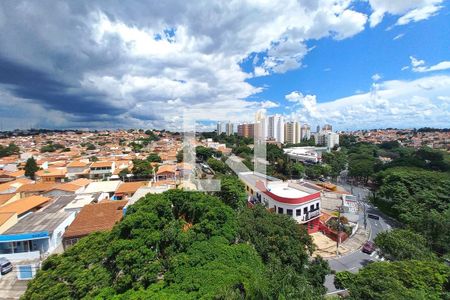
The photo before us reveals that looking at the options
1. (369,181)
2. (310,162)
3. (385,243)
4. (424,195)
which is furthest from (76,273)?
(310,162)

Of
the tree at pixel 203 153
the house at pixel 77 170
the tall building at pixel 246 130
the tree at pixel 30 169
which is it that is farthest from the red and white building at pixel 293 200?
the tall building at pixel 246 130

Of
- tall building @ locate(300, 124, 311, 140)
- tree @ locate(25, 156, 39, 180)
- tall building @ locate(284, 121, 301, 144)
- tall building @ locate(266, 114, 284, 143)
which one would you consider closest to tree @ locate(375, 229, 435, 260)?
tree @ locate(25, 156, 39, 180)

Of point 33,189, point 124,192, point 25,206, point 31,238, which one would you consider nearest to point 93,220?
point 31,238

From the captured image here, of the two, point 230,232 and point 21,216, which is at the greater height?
point 230,232

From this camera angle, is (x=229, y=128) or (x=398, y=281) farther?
(x=229, y=128)

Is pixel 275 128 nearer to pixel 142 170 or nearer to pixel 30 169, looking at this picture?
pixel 142 170

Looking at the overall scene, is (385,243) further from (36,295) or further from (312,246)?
(36,295)

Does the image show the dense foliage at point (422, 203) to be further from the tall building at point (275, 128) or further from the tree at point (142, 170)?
the tall building at point (275, 128)

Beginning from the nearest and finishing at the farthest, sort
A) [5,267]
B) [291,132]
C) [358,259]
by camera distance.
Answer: [5,267] → [358,259] → [291,132]
